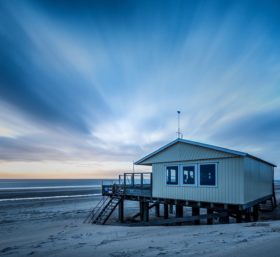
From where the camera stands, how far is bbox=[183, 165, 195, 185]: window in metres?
15.1

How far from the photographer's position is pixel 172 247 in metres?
7.44

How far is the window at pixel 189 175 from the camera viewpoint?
15141 millimetres

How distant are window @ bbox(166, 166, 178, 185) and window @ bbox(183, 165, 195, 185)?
70 cm

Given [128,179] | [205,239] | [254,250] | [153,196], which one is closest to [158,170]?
[153,196]

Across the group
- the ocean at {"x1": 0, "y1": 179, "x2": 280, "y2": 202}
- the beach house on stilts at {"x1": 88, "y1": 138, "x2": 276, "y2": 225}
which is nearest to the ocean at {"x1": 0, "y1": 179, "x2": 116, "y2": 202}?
the ocean at {"x1": 0, "y1": 179, "x2": 280, "y2": 202}

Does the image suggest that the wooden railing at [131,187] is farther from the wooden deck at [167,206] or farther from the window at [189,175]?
the window at [189,175]

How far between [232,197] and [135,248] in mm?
7584

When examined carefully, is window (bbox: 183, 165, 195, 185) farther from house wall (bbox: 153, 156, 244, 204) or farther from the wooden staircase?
the wooden staircase

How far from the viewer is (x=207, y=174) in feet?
47.5

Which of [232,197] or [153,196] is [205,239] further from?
[153,196]

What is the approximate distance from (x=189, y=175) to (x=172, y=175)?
1.39m

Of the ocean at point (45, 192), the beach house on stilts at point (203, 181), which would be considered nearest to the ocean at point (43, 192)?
the ocean at point (45, 192)

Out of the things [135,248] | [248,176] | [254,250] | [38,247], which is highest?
[248,176]

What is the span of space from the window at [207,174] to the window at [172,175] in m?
1.92
